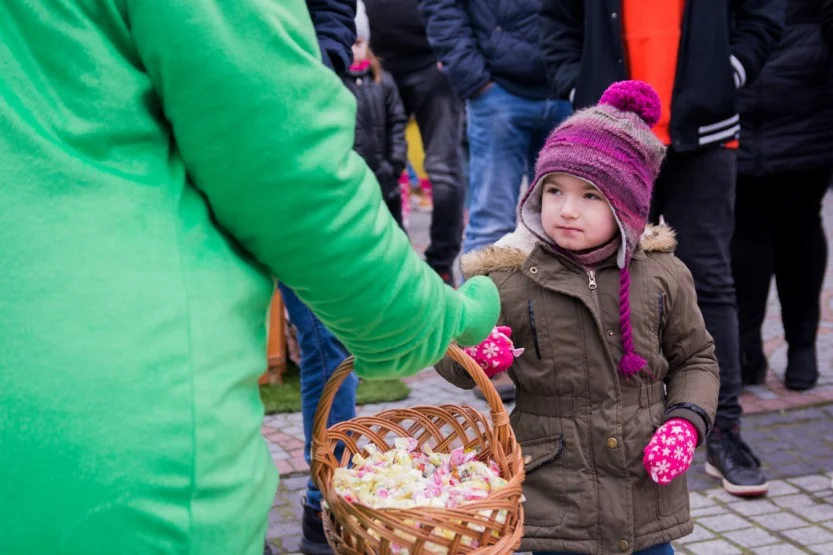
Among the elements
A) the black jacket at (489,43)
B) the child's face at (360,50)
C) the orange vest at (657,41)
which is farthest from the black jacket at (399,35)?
the orange vest at (657,41)

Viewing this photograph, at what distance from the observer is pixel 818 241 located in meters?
5.13

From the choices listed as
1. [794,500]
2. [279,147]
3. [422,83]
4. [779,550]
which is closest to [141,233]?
[279,147]

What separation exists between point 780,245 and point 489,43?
5.76 feet

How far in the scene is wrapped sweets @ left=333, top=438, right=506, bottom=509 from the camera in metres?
2.02

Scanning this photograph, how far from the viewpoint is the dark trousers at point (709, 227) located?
13.0 feet

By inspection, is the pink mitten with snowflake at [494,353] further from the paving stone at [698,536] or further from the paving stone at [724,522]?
the paving stone at [724,522]

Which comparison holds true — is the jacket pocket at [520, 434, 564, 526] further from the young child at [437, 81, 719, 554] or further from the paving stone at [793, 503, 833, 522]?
the paving stone at [793, 503, 833, 522]

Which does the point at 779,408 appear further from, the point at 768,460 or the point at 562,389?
the point at 562,389

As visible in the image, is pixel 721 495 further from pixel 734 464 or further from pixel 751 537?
pixel 751 537

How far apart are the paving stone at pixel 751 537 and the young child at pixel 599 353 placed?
970 millimetres

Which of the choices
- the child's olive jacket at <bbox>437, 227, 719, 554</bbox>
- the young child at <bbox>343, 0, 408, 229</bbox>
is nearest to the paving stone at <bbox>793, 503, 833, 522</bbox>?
Result: the child's olive jacket at <bbox>437, 227, 719, 554</bbox>

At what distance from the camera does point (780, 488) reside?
409 centimetres

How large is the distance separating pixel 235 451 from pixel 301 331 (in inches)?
74.2

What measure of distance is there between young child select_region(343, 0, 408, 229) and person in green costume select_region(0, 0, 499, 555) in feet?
12.7
